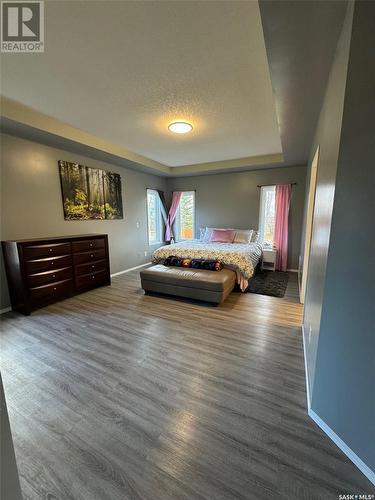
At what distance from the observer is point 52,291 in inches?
126

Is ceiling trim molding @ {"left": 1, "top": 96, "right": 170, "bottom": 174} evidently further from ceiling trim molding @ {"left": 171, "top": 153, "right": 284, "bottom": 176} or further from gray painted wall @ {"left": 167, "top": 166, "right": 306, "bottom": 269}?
gray painted wall @ {"left": 167, "top": 166, "right": 306, "bottom": 269}

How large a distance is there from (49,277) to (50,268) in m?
0.13

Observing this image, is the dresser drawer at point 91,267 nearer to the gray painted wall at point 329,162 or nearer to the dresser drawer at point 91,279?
the dresser drawer at point 91,279

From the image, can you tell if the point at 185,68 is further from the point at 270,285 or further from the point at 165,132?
the point at 270,285

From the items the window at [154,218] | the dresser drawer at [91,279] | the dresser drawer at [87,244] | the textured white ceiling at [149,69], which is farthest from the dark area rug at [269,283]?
the window at [154,218]

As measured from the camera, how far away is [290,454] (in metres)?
1.20

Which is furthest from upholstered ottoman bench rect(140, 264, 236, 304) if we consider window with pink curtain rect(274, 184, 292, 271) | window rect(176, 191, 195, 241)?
window rect(176, 191, 195, 241)

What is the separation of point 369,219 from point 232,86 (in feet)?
6.27

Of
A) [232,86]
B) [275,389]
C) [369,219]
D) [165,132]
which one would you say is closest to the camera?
[369,219]

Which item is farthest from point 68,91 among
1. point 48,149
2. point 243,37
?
point 243,37

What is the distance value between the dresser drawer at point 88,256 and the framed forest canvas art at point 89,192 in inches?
28.7

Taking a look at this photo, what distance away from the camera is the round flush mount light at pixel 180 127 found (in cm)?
294

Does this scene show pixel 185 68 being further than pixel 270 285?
No

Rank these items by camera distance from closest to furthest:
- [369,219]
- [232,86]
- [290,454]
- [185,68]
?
[369,219] < [290,454] < [185,68] < [232,86]
